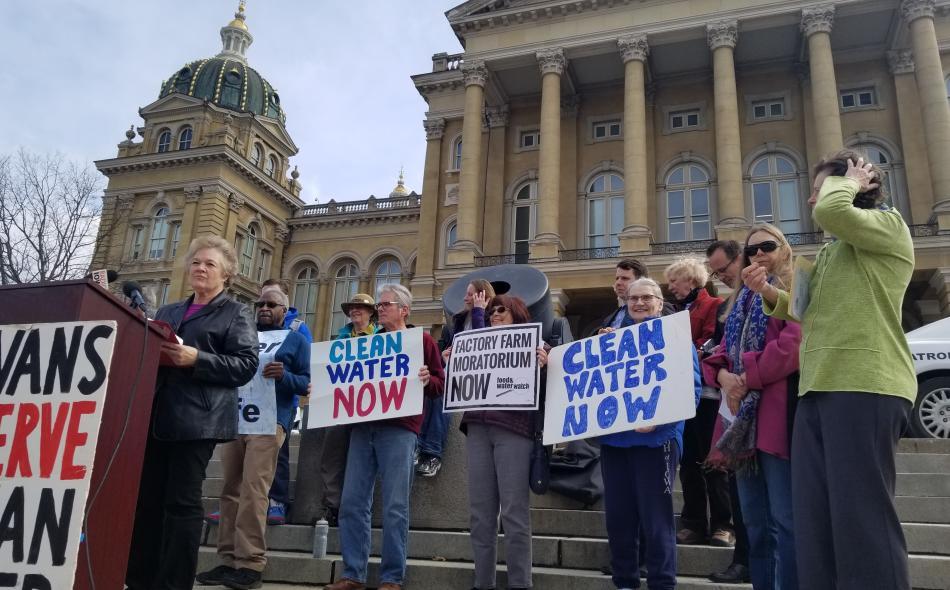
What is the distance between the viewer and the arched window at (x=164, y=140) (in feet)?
133

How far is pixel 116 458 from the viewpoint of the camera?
2.89m

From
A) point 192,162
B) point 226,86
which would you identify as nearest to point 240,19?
point 226,86

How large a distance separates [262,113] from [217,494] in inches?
1647

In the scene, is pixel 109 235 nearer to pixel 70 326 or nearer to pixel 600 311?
pixel 600 311

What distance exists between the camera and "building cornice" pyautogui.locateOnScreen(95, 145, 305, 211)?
121ft

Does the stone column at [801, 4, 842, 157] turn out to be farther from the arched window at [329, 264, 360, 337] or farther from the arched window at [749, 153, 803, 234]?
the arched window at [329, 264, 360, 337]

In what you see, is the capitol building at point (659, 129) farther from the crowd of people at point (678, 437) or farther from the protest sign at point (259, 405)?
the protest sign at point (259, 405)

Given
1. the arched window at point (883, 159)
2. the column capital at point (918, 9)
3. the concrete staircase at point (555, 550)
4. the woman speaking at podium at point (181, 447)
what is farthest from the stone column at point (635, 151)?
the woman speaking at podium at point (181, 447)

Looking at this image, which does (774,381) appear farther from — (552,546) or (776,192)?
(776,192)

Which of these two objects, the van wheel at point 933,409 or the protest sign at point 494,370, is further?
the van wheel at point 933,409

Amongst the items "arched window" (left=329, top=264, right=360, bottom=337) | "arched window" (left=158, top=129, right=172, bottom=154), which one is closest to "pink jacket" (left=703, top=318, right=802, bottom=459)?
"arched window" (left=329, top=264, right=360, bottom=337)

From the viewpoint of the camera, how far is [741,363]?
12.8ft

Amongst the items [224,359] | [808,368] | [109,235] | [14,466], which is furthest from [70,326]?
[109,235]

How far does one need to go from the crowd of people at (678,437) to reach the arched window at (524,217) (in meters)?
22.4
